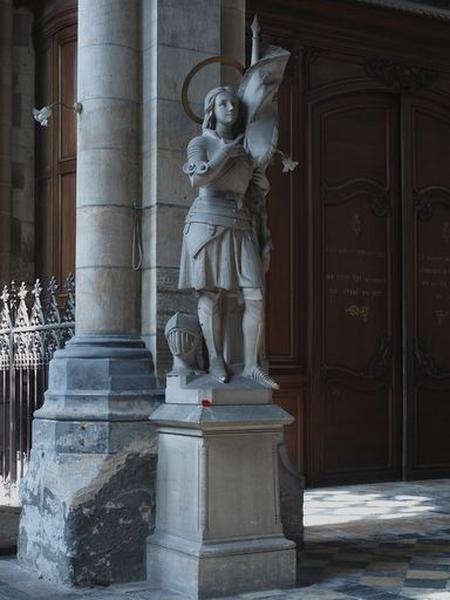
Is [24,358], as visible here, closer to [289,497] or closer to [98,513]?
[98,513]

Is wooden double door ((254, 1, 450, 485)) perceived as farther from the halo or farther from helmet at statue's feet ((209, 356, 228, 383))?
helmet at statue's feet ((209, 356, 228, 383))

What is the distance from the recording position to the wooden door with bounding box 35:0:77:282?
Result: 38.3 ft

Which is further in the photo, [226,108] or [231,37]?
[231,37]

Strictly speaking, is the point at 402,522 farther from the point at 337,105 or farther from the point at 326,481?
the point at 337,105

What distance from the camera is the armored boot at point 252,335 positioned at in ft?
21.7

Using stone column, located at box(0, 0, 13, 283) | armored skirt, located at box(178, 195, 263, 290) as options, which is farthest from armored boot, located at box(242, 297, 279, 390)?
stone column, located at box(0, 0, 13, 283)

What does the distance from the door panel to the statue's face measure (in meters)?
5.44

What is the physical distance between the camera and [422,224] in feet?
41.9

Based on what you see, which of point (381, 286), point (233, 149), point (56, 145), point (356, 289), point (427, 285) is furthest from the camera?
point (427, 285)

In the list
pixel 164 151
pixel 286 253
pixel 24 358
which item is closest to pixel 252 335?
Answer: pixel 164 151

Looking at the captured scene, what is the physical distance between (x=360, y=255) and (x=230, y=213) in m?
5.92

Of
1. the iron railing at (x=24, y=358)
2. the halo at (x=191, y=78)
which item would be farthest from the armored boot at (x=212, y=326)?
the iron railing at (x=24, y=358)

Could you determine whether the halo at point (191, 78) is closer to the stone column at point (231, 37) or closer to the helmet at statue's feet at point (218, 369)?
the stone column at point (231, 37)

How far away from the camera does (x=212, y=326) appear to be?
21.7 ft
